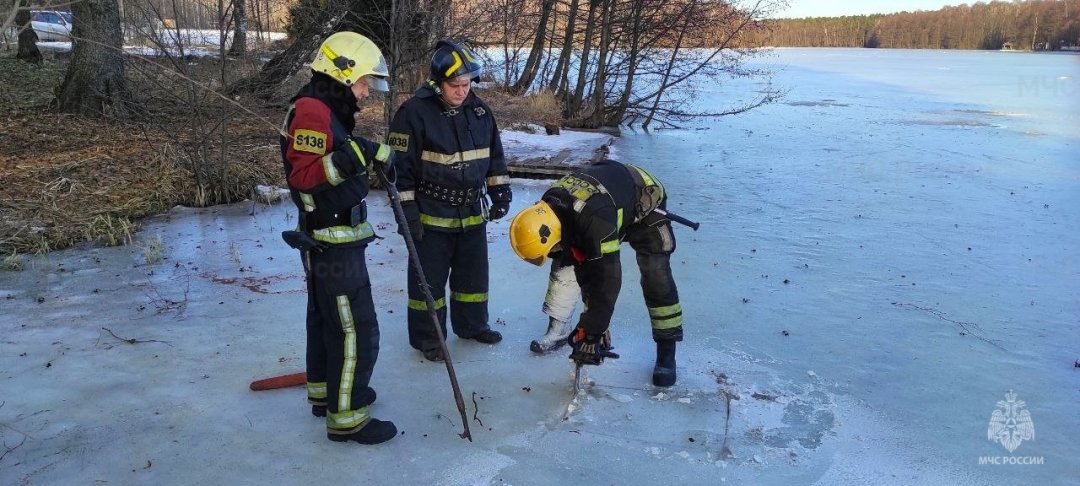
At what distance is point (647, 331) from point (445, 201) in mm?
1435

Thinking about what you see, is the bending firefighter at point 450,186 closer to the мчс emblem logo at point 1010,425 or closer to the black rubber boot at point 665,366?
the black rubber boot at point 665,366

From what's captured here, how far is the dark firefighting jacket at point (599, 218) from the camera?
3.53 meters

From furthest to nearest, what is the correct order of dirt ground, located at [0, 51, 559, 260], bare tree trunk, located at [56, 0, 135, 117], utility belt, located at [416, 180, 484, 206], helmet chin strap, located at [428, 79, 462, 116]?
bare tree trunk, located at [56, 0, 135, 117]
dirt ground, located at [0, 51, 559, 260]
utility belt, located at [416, 180, 484, 206]
helmet chin strap, located at [428, 79, 462, 116]

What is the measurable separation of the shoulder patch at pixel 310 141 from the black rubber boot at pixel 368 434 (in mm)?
1169

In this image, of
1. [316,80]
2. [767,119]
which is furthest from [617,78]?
[316,80]

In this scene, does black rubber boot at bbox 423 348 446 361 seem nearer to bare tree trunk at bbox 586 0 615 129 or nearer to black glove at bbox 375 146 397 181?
black glove at bbox 375 146 397 181

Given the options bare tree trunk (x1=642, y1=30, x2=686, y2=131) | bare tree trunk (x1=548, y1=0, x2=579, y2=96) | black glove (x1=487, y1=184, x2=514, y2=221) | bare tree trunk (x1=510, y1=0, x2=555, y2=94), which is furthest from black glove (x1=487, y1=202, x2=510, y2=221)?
bare tree trunk (x1=510, y1=0, x2=555, y2=94)

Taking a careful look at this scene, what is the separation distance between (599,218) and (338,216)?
1.16 metres

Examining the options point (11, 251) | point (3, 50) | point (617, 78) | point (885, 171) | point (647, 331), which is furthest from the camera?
point (3, 50)

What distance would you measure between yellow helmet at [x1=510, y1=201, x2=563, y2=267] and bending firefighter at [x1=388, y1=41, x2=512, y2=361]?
0.68 m

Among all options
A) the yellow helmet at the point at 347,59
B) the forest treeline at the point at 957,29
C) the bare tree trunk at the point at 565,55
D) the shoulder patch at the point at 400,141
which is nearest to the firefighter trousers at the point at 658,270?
the shoulder patch at the point at 400,141

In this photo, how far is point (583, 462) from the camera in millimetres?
3176

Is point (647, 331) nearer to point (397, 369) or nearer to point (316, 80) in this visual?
point (397, 369)

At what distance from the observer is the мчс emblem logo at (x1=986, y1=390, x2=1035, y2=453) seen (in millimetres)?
3426
